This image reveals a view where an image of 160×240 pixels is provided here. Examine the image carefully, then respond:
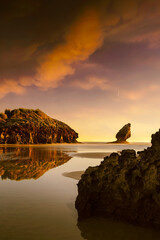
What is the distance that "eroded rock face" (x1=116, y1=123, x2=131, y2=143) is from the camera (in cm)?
13100

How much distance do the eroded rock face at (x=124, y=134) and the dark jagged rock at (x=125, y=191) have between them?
426 ft

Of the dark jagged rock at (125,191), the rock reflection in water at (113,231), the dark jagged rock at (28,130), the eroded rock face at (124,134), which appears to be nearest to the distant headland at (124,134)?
the eroded rock face at (124,134)

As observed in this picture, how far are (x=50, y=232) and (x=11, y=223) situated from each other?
1093 millimetres

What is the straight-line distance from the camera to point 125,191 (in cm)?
451

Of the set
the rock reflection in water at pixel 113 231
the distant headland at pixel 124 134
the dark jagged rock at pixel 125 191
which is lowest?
the rock reflection in water at pixel 113 231

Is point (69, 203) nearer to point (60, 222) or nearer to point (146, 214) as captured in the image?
point (60, 222)

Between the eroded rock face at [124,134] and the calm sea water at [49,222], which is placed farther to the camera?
the eroded rock face at [124,134]

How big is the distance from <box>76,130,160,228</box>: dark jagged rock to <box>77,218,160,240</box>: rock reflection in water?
0.22 metres

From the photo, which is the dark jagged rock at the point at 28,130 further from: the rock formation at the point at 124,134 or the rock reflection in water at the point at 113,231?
the rock reflection in water at the point at 113,231

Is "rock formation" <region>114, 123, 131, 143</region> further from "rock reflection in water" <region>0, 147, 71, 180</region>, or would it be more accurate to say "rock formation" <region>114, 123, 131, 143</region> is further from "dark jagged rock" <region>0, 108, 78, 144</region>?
"rock reflection in water" <region>0, 147, 71, 180</region>

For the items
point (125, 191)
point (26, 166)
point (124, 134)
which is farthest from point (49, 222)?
point (124, 134)

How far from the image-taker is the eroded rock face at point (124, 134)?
5157 inches

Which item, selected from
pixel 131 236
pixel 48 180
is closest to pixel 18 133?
pixel 48 180

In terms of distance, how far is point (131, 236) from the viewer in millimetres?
3861
